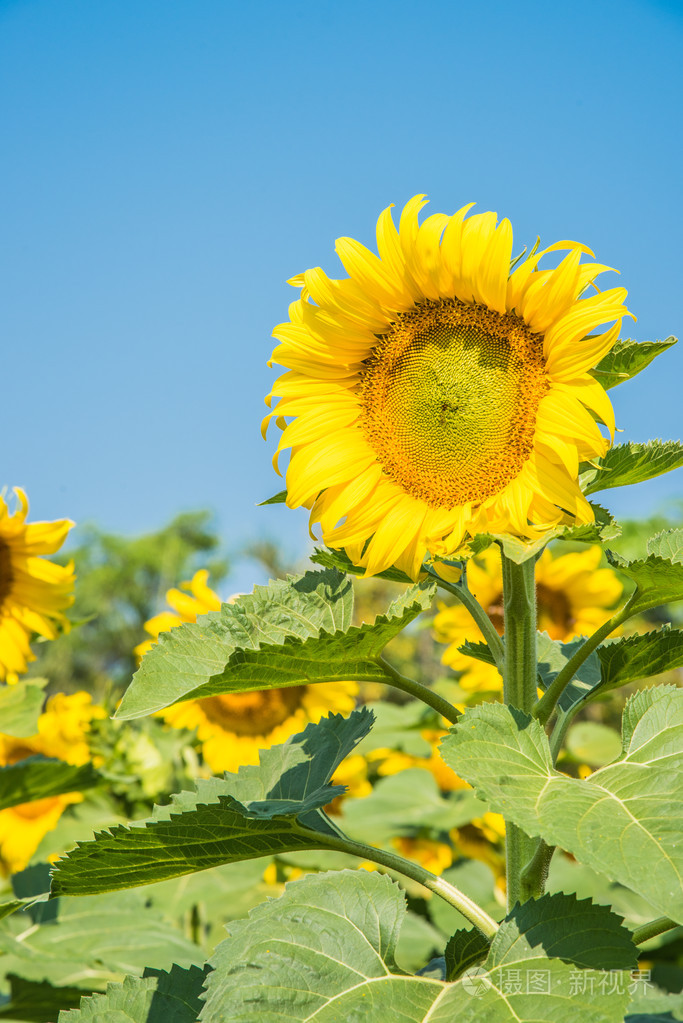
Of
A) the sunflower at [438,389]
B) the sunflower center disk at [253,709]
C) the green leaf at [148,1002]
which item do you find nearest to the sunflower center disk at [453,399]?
the sunflower at [438,389]

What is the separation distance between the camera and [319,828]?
1.41 m

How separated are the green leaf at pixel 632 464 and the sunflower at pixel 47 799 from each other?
2.19 m

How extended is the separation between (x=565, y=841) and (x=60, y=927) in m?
1.73

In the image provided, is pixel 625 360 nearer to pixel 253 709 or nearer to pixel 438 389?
pixel 438 389

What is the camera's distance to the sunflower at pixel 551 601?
3068 mm

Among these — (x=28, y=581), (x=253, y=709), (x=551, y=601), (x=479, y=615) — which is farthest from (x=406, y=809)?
(x=479, y=615)

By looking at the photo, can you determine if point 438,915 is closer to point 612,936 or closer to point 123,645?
point 612,936

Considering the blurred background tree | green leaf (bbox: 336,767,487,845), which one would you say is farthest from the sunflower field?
the blurred background tree

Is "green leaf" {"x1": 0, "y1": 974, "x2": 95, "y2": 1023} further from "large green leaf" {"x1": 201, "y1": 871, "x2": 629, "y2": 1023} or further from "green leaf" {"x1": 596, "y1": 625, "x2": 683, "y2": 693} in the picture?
"green leaf" {"x1": 596, "y1": 625, "x2": 683, "y2": 693}

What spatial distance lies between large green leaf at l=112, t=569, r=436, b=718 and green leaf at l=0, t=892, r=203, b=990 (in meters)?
0.98

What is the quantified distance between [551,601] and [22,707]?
5.85 ft

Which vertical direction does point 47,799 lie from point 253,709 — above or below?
below

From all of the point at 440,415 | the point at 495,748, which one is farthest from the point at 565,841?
the point at 440,415

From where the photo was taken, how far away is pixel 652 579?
3.98 ft
